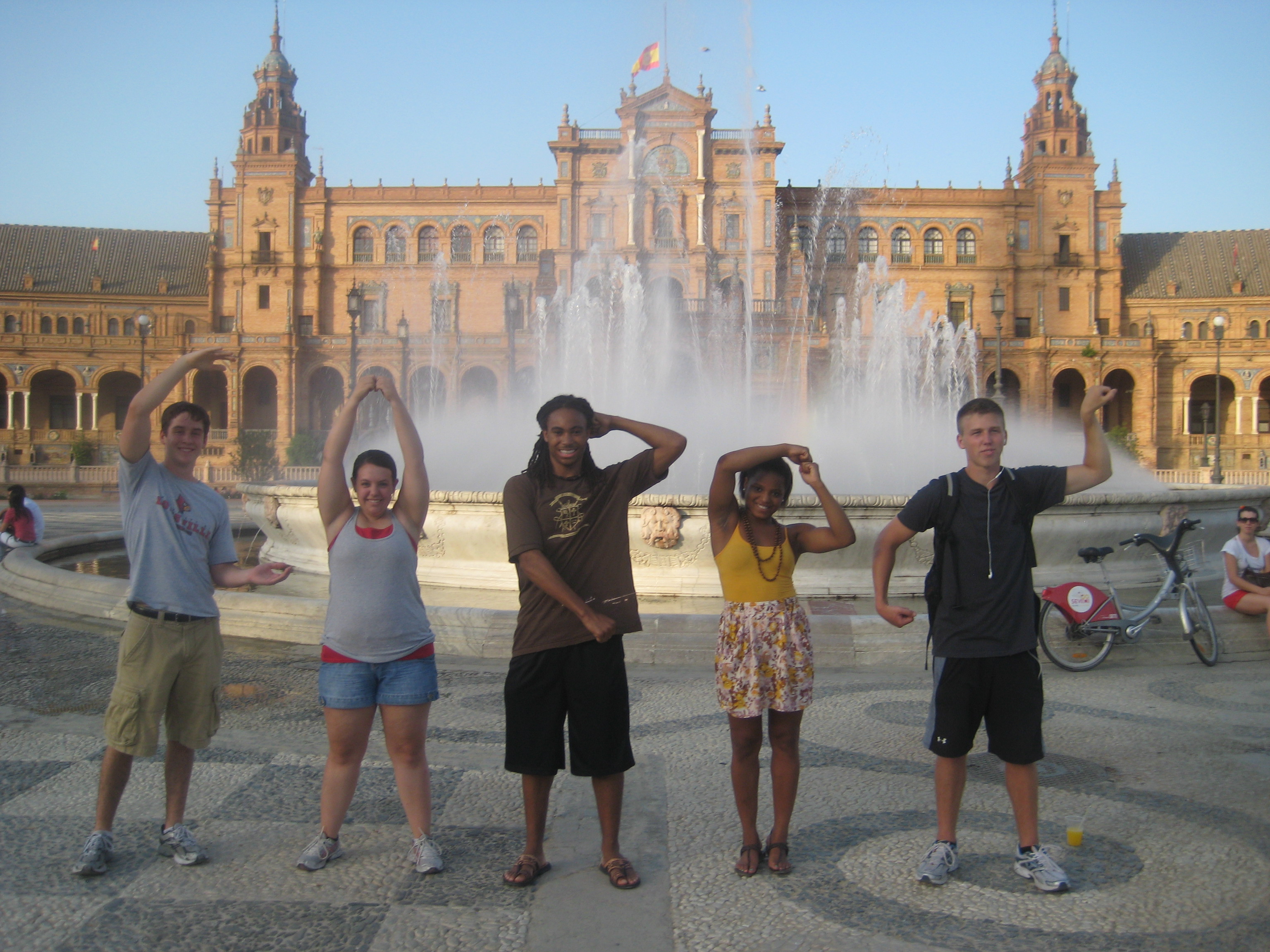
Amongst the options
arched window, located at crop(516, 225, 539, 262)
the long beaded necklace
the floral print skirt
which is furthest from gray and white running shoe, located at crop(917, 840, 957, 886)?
arched window, located at crop(516, 225, 539, 262)

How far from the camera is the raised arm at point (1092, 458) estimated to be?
11.3 feet

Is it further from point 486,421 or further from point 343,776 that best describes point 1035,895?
point 486,421

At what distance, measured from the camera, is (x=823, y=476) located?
13852mm

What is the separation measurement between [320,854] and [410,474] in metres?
1.31

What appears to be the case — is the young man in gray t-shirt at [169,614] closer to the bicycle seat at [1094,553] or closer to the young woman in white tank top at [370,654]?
the young woman in white tank top at [370,654]

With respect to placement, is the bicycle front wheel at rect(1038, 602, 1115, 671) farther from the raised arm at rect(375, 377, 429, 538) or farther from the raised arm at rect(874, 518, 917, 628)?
the raised arm at rect(375, 377, 429, 538)

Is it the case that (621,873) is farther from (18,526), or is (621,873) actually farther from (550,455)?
(18,526)

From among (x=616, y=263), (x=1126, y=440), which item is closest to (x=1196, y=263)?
(x=1126, y=440)

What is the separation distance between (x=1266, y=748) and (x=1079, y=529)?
448cm

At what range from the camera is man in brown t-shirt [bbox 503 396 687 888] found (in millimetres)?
3283

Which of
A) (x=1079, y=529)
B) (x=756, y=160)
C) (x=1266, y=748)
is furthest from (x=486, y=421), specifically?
(x=756, y=160)

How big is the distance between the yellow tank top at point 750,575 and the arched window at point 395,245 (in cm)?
5882

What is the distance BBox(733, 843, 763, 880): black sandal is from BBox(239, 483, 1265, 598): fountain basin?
461 cm

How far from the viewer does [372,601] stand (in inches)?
134
